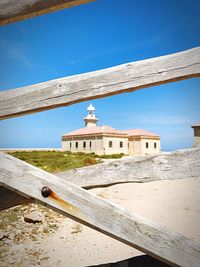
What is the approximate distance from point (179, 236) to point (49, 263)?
3.62 m

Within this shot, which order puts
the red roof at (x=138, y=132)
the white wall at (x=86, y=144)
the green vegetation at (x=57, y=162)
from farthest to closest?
the red roof at (x=138, y=132) < the white wall at (x=86, y=144) < the green vegetation at (x=57, y=162)

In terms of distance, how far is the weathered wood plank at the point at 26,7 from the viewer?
5.63 feet

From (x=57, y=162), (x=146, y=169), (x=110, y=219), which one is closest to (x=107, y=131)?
(x=57, y=162)

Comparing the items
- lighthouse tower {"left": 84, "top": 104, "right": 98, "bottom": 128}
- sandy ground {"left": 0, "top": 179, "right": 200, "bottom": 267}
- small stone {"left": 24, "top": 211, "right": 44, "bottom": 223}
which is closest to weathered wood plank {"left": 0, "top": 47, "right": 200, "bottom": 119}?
sandy ground {"left": 0, "top": 179, "right": 200, "bottom": 267}

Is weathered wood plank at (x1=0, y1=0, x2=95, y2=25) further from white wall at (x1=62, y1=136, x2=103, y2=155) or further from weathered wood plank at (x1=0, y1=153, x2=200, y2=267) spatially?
white wall at (x1=62, y1=136, x2=103, y2=155)

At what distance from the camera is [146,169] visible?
87.3 inches

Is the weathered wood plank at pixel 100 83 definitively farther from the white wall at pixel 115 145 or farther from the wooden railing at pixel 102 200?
the white wall at pixel 115 145

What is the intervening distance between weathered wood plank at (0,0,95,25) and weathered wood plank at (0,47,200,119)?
0.47 metres

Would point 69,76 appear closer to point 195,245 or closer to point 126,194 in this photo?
point 195,245

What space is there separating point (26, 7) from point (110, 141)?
127ft

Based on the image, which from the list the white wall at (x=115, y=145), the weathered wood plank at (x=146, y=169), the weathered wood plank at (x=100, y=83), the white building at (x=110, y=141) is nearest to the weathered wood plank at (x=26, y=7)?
the weathered wood plank at (x=100, y=83)

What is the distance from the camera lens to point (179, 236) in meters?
1.66

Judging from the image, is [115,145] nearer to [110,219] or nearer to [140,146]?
[140,146]

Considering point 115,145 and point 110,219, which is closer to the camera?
point 110,219
